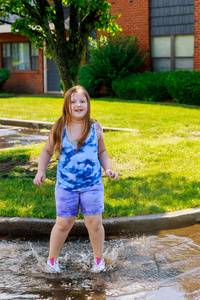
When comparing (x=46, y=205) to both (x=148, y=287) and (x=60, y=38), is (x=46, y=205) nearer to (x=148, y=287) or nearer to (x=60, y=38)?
(x=148, y=287)

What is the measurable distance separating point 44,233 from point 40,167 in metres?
1.36

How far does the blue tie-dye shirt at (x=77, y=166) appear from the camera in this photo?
3.67m

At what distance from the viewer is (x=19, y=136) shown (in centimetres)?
1091

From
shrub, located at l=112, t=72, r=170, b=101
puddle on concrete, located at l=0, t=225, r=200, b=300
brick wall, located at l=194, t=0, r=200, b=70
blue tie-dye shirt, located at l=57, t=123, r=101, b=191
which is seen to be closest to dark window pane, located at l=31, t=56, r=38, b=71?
shrub, located at l=112, t=72, r=170, b=101

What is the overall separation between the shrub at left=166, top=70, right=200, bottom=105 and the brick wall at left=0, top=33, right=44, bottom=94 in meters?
9.90

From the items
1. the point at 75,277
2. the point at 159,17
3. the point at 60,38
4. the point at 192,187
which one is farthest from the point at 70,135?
the point at 159,17

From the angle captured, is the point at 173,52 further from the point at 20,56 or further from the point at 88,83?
the point at 20,56

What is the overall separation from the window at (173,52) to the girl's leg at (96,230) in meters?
15.7

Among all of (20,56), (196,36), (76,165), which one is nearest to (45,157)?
(76,165)

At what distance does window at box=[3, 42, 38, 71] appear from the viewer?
25.7m

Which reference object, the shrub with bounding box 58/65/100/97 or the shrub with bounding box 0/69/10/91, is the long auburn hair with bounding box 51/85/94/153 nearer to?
the shrub with bounding box 58/65/100/97

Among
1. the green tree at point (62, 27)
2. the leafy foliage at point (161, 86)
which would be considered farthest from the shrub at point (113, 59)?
the green tree at point (62, 27)

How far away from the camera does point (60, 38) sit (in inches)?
285

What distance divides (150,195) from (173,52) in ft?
47.1
